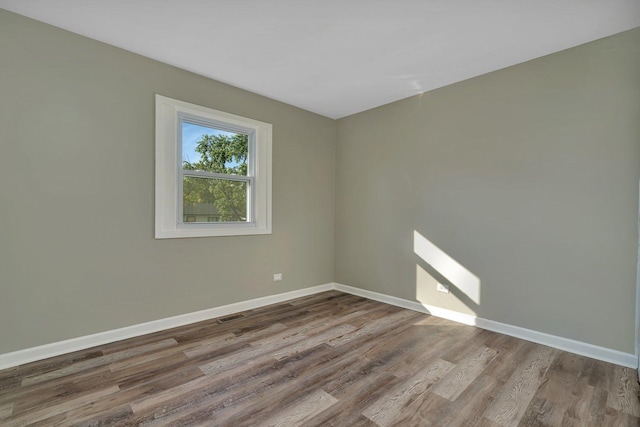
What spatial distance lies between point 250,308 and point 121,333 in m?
1.32

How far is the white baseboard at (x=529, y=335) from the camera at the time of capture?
2357mm

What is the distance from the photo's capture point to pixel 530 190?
2777mm

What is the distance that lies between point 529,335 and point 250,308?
2.94 metres

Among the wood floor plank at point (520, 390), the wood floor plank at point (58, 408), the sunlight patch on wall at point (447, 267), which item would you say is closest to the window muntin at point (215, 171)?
the wood floor plank at point (58, 408)

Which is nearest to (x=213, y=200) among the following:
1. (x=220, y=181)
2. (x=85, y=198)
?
(x=220, y=181)

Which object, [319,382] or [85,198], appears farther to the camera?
[85,198]

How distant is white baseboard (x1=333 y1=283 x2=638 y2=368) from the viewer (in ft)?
7.73

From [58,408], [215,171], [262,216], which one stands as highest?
[215,171]

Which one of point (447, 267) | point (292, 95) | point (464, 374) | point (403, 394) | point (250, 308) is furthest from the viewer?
point (292, 95)

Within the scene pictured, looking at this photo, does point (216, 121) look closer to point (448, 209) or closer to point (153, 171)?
point (153, 171)

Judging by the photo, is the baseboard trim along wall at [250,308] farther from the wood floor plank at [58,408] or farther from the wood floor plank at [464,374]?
the wood floor plank at [58,408]

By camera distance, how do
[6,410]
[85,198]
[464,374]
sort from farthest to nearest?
[85,198]
[464,374]
[6,410]

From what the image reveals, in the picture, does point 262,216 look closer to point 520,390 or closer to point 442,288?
point 442,288

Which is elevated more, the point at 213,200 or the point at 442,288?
the point at 213,200
